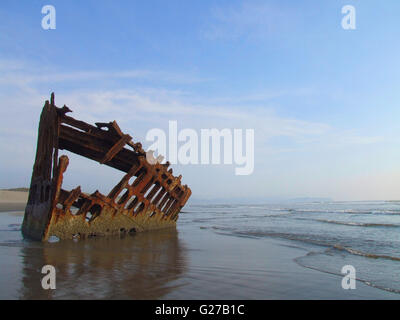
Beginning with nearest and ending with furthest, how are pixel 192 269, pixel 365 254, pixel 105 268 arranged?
pixel 105 268 < pixel 192 269 < pixel 365 254

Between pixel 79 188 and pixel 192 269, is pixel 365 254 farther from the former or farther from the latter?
pixel 79 188

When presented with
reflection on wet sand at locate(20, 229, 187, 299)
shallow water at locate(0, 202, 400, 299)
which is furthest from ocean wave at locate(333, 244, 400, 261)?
reflection on wet sand at locate(20, 229, 187, 299)

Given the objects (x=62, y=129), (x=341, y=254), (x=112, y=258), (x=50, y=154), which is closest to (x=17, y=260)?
(x=112, y=258)

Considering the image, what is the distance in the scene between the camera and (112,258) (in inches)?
265

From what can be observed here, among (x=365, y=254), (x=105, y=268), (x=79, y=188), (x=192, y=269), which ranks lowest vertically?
(x=365, y=254)

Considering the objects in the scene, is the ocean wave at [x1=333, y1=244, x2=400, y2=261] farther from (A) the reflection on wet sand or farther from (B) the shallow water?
(A) the reflection on wet sand

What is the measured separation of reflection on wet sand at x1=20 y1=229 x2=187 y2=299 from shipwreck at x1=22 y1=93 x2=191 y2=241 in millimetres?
618

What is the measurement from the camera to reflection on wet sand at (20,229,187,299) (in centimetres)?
432

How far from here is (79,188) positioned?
8.55 m

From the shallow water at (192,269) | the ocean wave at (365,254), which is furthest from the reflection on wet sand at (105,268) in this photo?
the ocean wave at (365,254)

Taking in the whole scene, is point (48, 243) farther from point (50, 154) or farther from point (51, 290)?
point (51, 290)

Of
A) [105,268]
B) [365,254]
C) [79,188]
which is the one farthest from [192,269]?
[365,254]

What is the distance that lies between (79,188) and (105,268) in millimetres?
3348
